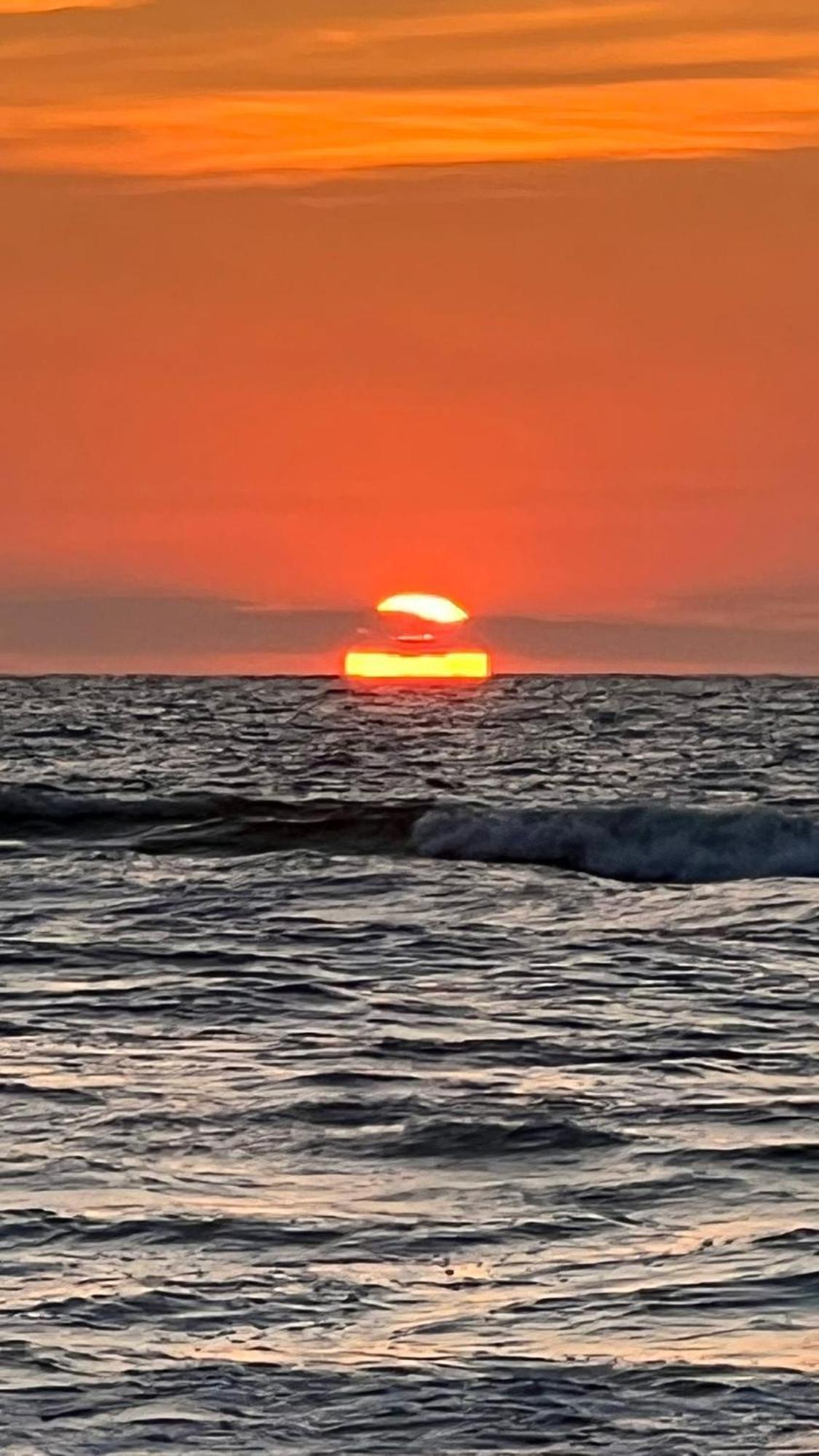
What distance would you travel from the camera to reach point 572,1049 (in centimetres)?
1478

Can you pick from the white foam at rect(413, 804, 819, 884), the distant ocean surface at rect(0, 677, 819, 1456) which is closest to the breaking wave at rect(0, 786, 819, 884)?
the white foam at rect(413, 804, 819, 884)

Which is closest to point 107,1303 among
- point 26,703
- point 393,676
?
point 26,703

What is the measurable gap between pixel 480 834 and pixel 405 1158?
69.5 feet

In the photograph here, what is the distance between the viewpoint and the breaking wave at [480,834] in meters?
30.7

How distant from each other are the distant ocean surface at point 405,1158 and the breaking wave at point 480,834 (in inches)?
34.4

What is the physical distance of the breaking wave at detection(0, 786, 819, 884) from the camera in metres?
30.7

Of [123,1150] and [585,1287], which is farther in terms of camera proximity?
[123,1150]

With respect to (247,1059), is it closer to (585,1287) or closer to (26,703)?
(585,1287)

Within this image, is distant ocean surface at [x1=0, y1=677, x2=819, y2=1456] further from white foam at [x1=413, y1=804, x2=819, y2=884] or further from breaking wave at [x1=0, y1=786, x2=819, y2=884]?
breaking wave at [x1=0, y1=786, x2=819, y2=884]

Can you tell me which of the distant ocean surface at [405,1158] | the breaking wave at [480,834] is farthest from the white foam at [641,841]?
the distant ocean surface at [405,1158]

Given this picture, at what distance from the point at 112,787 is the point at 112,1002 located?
25.1m

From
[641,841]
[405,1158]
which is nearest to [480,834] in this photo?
[641,841]

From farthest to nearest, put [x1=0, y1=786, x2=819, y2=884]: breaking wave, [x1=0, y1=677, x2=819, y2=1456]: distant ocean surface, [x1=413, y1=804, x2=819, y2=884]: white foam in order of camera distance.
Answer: [x1=0, y1=786, x2=819, y2=884]: breaking wave < [x1=413, y1=804, x2=819, y2=884]: white foam < [x1=0, y1=677, x2=819, y2=1456]: distant ocean surface

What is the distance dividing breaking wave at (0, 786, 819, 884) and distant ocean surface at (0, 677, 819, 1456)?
0.87 metres
